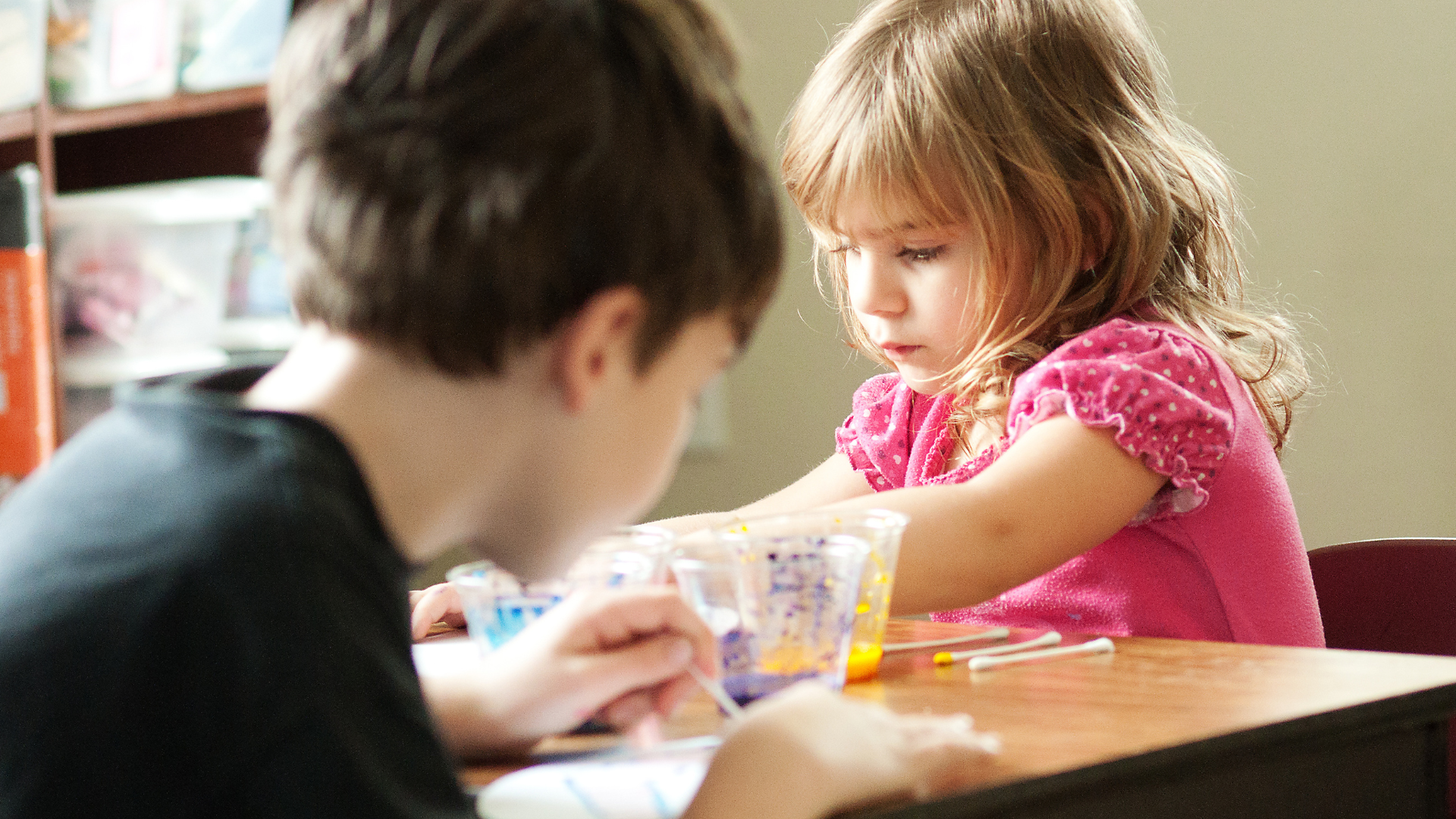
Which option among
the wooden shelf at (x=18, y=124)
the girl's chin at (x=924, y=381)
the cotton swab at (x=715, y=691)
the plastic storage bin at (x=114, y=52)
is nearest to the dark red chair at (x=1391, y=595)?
the girl's chin at (x=924, y=381)

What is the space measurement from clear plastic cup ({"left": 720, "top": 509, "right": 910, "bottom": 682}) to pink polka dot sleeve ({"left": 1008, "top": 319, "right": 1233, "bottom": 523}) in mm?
309

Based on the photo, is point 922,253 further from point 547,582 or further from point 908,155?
point 547,582

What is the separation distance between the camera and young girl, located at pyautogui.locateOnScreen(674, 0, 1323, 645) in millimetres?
981

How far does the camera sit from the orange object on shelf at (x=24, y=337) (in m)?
1.75

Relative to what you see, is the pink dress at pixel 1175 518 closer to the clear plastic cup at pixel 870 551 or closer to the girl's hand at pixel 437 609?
the clear plastic cup at pixel 870 551

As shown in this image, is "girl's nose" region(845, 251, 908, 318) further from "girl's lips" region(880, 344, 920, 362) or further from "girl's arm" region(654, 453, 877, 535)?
"girl's arm" region(654, 453, 877, 535)

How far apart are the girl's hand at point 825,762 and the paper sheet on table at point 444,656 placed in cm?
21

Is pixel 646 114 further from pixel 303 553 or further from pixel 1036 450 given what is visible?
pixel 1036 450

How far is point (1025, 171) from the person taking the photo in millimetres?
1105

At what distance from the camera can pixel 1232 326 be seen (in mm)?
→ 1169

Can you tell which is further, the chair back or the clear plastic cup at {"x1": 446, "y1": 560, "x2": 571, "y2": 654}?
the chair back

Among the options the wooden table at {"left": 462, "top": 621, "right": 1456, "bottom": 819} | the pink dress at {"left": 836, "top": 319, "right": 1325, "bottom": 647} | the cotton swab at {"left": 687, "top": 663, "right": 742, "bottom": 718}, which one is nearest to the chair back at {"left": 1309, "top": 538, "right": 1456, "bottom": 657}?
the pink dress at {"left": 836, "top": 319, "right": 1325, "bottom": 647}

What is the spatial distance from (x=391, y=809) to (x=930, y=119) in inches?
32.6

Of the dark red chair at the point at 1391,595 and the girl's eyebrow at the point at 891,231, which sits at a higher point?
the girl's eyebrow at the point at 891,231
